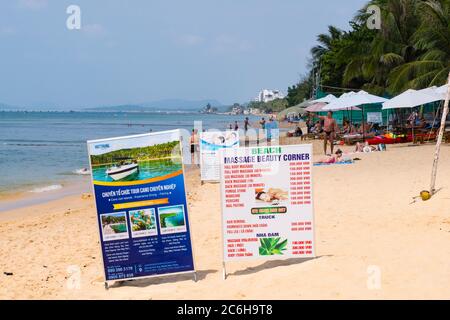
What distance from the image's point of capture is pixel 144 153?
616 cm

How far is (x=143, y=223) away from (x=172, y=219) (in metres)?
0.30

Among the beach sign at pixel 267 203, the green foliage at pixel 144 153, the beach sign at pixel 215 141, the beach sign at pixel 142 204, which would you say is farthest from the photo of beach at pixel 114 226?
the beach sign at pixel 215 141

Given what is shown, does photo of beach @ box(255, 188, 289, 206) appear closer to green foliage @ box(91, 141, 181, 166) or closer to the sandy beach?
the sandy beach

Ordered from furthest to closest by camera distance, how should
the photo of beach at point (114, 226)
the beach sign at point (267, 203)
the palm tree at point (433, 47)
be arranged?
the palm tree at point (433, 47) < the beach sign at point (267, 203) < the photo of beach at point (114, 226)

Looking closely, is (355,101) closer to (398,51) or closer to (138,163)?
(398,51)

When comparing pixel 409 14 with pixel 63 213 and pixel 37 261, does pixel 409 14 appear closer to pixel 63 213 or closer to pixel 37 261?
pixel 63 213

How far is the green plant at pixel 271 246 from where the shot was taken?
21.1 feet

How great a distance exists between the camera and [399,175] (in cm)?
1298

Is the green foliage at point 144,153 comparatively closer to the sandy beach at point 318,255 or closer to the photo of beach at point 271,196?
the photo of beach at point 271,196

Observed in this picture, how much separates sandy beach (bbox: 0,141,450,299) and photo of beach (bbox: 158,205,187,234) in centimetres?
60

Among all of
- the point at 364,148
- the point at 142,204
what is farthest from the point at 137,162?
the point at 364,148

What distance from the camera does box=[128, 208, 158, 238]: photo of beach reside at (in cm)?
621

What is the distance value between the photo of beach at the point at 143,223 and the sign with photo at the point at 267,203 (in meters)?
0.77

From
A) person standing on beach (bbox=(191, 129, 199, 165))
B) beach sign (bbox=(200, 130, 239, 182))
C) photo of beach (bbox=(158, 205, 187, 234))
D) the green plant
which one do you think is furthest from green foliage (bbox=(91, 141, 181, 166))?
person standing on beach (bbox=(191, 129, 199, 165))
